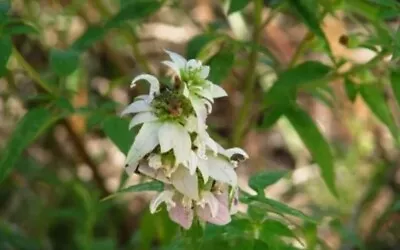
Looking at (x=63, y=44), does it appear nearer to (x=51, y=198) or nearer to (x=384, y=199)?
(x=51, y=198)

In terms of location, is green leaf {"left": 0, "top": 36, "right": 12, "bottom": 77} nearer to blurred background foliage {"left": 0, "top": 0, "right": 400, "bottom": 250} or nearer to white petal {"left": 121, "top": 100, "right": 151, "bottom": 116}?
blurred background foliage {"left": 0, "top": 0, "right": 400, "bottom": 250}

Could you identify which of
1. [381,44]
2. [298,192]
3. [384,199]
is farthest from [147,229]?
[384,199]

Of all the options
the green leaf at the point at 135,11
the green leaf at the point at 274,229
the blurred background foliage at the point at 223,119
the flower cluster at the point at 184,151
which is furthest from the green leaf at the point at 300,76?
the flower cluster at the point at 184,151

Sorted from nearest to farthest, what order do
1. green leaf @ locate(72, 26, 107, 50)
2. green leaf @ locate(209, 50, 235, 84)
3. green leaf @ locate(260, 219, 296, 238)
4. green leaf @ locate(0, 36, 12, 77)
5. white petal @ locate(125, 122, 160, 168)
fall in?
white petal @ locate(125, 122, 160, 168), green leaf @ locate(260, 219, 296, 238), green leaf @ locate(0, 36, 12, 77), green leaf @ locate(209, 50, 235, 84), green leaf @ locate(72, 26, 107, 50)

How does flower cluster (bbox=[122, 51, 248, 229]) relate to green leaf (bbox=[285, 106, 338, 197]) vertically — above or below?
above

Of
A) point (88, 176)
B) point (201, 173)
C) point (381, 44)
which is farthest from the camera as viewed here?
point (88, 176)

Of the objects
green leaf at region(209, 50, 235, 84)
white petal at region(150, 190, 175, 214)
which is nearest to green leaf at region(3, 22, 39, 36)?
green leaf at region(209, 50, 235, 84)

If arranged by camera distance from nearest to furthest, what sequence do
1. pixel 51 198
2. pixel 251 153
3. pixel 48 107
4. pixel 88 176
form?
pixel 48 107
pixel 51 198
pixel 88 176
pixel 251 153

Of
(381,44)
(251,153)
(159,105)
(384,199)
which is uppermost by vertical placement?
(159,105)
